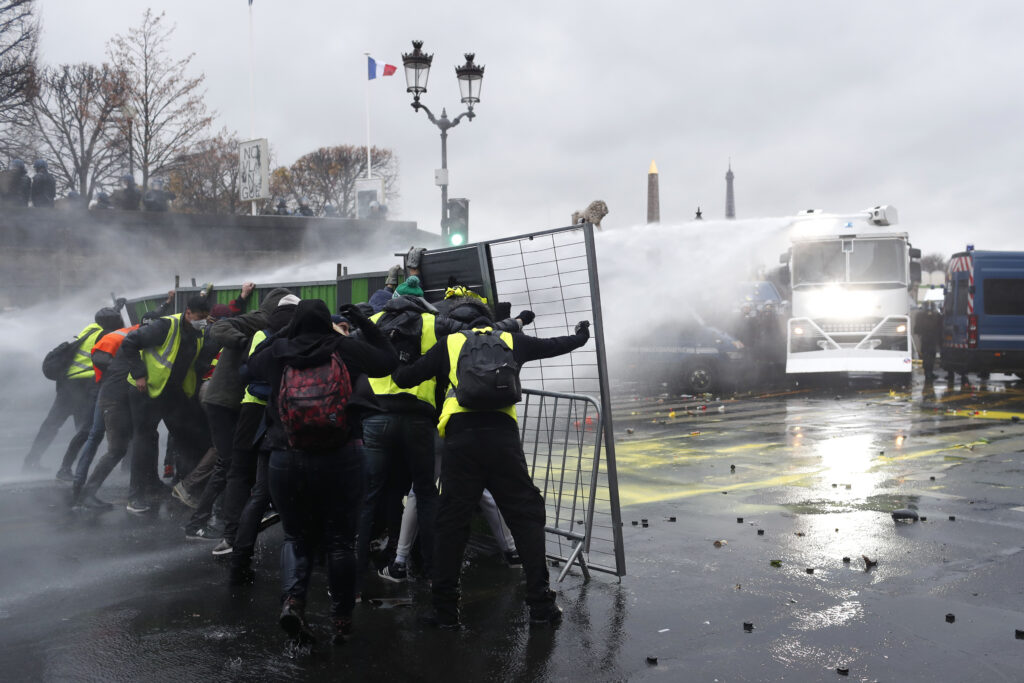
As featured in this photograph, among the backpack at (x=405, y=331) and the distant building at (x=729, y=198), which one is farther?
the distant building at (x=729, y=198)

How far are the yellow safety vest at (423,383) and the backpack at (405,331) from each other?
31 millimetres

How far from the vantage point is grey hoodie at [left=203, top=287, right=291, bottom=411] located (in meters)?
6.48

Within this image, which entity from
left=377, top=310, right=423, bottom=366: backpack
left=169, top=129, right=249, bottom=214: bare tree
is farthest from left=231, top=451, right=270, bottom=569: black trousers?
left=169, top=129, right=249, bottom=214: bare tree

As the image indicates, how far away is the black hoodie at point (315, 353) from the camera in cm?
454

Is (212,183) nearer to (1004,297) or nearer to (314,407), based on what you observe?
(1004,297)

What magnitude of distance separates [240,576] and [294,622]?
54.0 inches

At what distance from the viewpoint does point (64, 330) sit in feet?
72.9

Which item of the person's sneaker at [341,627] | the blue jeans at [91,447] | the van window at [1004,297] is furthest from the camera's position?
the van window at [1004,297]

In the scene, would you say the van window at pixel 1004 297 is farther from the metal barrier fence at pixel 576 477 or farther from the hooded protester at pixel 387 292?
the hooded protester at pixel 387 292

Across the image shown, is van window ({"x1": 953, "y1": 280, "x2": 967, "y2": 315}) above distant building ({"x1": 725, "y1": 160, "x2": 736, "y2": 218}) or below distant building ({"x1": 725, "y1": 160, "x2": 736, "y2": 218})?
below

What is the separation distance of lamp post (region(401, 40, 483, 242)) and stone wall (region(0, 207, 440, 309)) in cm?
1188

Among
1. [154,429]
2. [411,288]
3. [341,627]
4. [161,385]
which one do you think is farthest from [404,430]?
[154,429]

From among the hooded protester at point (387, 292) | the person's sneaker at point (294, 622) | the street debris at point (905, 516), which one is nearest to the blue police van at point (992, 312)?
the street debris at point (905, 516)

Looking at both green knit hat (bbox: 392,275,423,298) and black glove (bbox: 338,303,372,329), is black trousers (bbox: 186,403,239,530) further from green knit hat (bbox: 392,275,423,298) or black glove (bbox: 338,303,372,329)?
black glove (bbox: 338,303,372,329)
